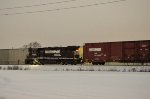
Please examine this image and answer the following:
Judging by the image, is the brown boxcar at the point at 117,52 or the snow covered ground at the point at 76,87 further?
the brown boxcar at the point at 117,52

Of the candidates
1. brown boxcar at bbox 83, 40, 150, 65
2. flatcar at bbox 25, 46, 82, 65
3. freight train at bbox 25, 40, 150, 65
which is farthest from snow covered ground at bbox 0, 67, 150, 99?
flatcar at bbox 25, 46, 82, 65

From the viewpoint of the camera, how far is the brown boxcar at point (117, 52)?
13680mm

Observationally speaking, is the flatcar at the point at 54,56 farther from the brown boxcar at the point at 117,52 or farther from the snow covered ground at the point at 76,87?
the snow covered ground at the point at 76,87

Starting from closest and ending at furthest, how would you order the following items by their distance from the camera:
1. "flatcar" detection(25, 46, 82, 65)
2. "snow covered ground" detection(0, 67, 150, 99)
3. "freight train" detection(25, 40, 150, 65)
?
"snow covered ground" detection(0, 67, 150, 99) < "freight train" detection(25, 40, 150, 65) < "flatcar" detection(25, 46, 82, 65)

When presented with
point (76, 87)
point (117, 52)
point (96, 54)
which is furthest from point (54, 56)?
point (76, 87)

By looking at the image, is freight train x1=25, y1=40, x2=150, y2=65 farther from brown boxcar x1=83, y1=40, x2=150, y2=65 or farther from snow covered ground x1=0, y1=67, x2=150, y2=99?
snow covered ground x1=0, y1=67, x2=150, y2=99

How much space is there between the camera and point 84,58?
15562 mm

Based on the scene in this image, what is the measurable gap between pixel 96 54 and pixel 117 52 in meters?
1.20

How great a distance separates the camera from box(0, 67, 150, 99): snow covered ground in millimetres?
6621

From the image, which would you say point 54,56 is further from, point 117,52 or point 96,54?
point 117,52

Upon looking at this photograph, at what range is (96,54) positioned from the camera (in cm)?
Answer: 1532

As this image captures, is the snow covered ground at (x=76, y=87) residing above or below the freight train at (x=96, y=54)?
below

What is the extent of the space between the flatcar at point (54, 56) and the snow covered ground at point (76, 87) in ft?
19.1

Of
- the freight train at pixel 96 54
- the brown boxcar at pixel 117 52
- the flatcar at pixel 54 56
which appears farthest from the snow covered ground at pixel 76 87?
the flatcar at pixel 54 56
